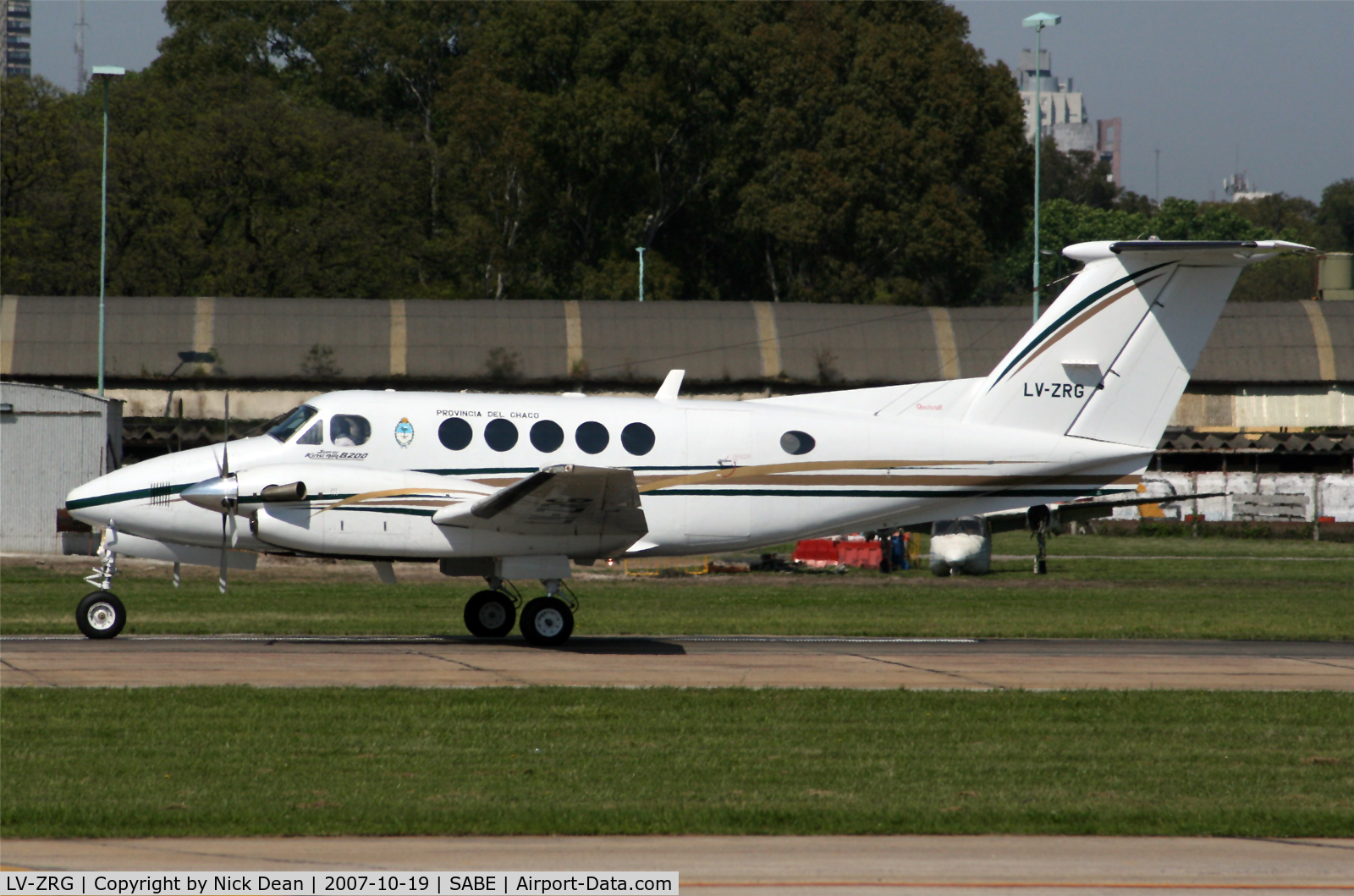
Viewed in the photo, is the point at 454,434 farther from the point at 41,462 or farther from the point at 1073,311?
the point at 41,462

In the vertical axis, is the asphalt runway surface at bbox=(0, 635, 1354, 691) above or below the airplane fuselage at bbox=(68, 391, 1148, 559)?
below

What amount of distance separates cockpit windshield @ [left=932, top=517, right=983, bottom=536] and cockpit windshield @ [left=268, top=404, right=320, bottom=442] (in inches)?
725

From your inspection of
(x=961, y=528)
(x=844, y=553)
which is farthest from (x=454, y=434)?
(x=844, y=553)

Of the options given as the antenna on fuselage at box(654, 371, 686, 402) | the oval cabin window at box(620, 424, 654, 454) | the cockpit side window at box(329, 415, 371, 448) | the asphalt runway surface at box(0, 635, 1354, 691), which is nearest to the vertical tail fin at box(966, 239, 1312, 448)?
the asphalt runway surface at box(0, 635, 1354, 691)

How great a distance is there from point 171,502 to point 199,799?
810 centimetres

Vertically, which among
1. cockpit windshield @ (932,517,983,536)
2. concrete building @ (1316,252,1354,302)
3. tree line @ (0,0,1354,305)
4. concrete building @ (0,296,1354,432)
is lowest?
cockpit windshield @ (932,517,983,536)

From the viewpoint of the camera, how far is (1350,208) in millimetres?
132375

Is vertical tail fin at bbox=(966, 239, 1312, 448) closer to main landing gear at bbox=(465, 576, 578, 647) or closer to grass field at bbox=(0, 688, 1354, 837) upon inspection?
grass field at bbox=(0, 688, 1354, 837)

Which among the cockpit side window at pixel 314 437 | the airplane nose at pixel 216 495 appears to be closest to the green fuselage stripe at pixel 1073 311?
the cockpit side window at pixel 314 437

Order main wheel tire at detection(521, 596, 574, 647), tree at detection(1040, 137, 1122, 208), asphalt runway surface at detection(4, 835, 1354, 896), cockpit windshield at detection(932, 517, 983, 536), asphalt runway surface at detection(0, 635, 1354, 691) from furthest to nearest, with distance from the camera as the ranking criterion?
tree at detection(1040, 137, 1122, 208)
cockpit windshield at detection(932, 517, 983, 536)
main wheel tire at detection(521, 596, 574, 647)
asphalt runway surface at detection(0, 635, 1354, 691)
asphalt runway surface at detection(4, 835, 1354, 896)

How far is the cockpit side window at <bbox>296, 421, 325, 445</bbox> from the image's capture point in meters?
17.1

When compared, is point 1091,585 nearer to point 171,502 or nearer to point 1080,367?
point 1080,367

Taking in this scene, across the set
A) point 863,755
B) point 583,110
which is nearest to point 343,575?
point 863,755

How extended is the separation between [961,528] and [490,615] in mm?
16842
